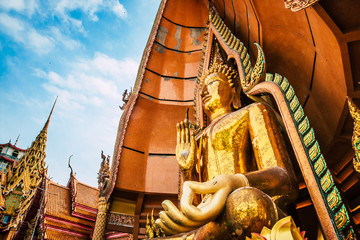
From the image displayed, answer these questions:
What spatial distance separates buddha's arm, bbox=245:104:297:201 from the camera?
4.81 feet

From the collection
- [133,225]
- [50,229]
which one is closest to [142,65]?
[133,225]

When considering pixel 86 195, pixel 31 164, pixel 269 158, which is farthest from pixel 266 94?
pixel 86 195

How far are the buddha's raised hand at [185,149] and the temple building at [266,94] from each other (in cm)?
53

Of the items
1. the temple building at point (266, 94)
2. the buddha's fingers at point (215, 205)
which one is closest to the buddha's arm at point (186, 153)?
the temple building at point (266, 94)

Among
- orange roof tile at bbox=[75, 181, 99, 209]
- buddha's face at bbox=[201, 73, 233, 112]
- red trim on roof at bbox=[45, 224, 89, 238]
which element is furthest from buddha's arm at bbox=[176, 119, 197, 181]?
orange roof tile at bbox=[75, 181, 99, 209]

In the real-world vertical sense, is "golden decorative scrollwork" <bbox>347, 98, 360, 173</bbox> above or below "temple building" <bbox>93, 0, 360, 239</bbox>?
below

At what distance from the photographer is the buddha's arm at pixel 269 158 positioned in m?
1.47

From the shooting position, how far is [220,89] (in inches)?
98.2

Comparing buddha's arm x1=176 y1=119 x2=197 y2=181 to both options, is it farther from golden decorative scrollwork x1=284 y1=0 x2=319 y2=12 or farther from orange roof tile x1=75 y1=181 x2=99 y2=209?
orange roof tile x1=75 y1=181 x2=99 y2=209

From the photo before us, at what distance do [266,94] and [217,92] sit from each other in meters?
0.47

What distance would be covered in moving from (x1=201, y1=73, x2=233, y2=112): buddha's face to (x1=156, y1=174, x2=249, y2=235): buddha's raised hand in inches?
47.8

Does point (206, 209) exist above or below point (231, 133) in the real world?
below

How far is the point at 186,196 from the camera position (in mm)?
1240

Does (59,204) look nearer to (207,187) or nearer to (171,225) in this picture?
(171,225)
